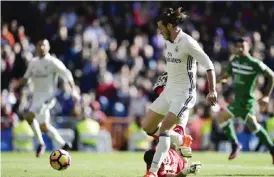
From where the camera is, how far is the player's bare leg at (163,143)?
11023mm

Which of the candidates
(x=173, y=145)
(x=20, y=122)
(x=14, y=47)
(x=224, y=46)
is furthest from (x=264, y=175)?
(x=224, y=46)

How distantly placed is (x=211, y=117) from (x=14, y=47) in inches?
255

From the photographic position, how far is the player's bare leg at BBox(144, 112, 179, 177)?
434 inches

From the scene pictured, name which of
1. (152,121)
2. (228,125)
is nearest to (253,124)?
(228,125)

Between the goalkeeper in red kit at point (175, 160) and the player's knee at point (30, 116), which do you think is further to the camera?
the player's knee at point (30, 116)

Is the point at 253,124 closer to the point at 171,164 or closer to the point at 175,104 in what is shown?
the point at 171,164

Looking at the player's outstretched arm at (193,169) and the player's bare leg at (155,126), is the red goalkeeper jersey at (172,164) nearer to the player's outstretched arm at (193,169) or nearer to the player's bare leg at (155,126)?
the player's bare leg at (155,126)

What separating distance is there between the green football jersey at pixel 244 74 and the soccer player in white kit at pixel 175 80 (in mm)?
5105

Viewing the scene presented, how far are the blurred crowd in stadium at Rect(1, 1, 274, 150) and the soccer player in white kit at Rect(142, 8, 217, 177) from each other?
1186cm

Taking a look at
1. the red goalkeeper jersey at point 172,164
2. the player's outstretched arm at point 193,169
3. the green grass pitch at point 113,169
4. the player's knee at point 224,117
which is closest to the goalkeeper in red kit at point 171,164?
the red goalkeeper jersey at point 172,164

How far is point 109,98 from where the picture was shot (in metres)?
24.7

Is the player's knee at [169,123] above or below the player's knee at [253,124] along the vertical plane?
above

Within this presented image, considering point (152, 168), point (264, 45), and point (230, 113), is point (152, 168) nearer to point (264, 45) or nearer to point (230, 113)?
point (230, 113)

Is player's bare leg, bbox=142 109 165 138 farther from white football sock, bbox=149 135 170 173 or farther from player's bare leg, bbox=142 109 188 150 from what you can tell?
white football sock, bbox=149 135 170 173
